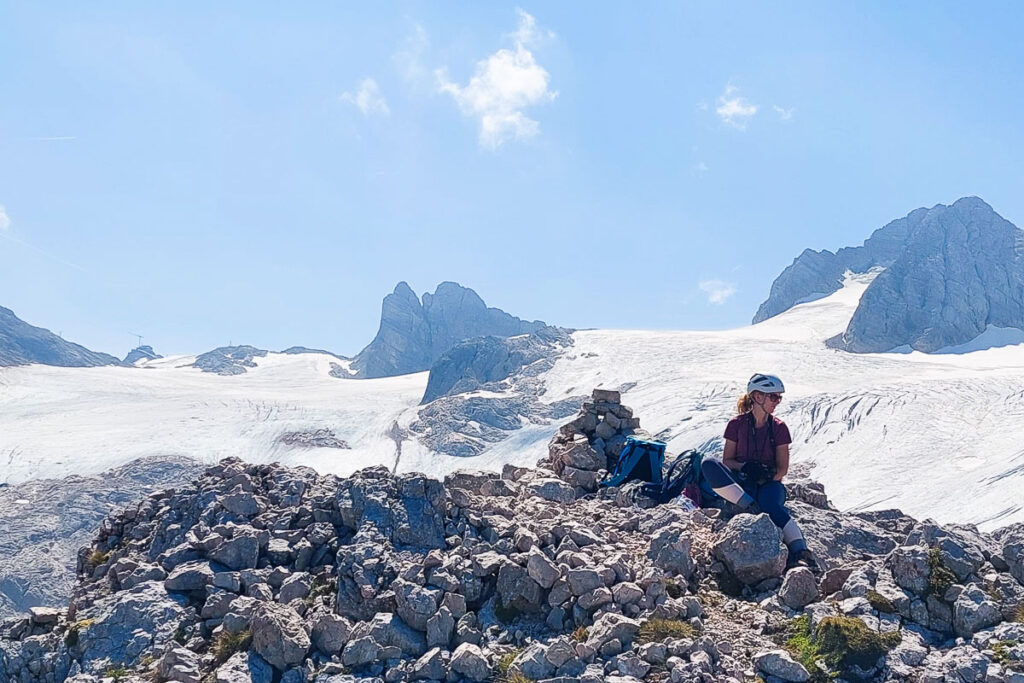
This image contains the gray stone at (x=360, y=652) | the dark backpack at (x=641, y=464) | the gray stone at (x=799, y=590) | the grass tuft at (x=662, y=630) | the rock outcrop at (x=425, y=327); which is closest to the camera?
the grass tuft at (x=662, y=630)

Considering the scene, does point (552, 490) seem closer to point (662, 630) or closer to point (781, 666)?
point (662, 630)

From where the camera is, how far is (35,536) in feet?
237

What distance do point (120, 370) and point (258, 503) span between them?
16193cm

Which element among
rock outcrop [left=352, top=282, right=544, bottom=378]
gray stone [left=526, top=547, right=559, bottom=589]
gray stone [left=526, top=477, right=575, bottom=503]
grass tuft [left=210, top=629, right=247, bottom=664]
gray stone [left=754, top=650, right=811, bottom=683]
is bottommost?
grass tuft [left=210, top=629, right=247, bottom=664]

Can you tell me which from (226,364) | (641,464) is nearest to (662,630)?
(641,464)

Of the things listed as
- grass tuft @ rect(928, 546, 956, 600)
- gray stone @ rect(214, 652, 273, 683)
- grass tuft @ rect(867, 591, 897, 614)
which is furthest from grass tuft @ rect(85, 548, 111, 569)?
grass tuft @ rect(928, 546, 956, 600)

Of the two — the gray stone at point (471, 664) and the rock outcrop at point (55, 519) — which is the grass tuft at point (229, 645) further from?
the rock outcrop at point (55, 519)

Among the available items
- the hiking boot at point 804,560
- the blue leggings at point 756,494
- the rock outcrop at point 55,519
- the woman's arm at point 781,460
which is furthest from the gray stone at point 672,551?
the rock outcrop at point 55,519

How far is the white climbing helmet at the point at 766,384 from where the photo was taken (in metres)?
11.4

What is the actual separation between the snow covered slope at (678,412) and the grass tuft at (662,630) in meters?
44.2

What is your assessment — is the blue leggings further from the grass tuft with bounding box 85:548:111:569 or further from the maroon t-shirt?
the grass tuft with bounding box 85:548:111:569

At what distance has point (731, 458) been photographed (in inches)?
460

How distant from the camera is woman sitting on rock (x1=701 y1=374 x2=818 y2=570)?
1108cm

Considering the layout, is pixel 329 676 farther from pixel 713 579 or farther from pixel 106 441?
pixel 106 441
